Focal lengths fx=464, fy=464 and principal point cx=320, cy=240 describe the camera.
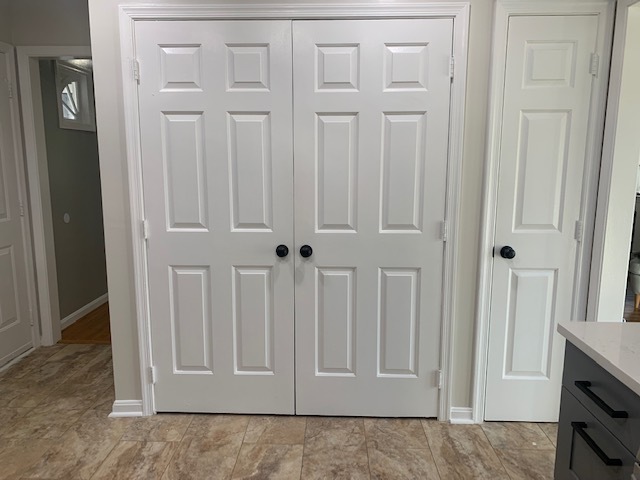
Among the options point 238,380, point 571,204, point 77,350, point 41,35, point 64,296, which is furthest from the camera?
point 64,296

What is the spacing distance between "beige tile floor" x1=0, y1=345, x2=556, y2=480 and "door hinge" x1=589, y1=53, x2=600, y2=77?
1.75 m

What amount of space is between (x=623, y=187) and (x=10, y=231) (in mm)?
3612

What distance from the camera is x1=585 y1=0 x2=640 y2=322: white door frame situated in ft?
6.69

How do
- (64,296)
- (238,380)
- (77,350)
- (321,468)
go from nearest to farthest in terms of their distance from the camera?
(321,468) < (238,380) < (77,350) < (64,296)

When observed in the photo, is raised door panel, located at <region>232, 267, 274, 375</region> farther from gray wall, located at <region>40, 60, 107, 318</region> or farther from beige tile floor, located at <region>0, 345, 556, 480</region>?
gray wall, located at <region>40, 60, 107, 318</region>

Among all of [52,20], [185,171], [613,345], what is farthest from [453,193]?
[52,20]

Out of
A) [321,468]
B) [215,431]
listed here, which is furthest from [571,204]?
[215,431]

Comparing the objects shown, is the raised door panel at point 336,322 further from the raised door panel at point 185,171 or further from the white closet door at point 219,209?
the raised door panel at point 185,171

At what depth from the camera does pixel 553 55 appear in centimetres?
212

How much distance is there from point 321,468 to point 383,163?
1.43 m

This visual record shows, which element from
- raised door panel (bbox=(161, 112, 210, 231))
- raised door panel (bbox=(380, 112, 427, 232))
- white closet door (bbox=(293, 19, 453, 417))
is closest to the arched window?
raised door panel (bbox=(161, 112, 210, 231))

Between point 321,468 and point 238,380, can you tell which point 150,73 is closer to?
point 238,380

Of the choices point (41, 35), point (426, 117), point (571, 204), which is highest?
point (41, 35)

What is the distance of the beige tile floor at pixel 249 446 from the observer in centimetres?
205
